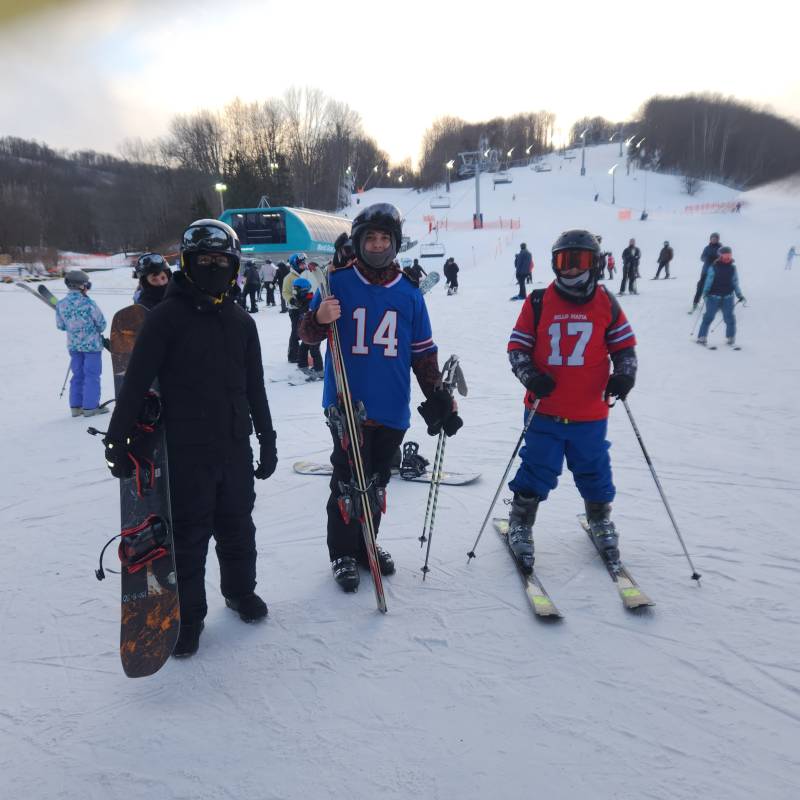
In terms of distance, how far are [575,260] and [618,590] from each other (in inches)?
73.3

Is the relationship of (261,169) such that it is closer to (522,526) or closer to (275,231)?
(275,231)

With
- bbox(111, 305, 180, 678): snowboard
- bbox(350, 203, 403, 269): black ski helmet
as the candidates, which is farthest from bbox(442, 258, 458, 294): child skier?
bbox(111, 305, 180, 678): snowboard

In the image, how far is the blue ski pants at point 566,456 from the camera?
2984mm

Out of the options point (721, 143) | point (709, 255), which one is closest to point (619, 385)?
point (709, 255)

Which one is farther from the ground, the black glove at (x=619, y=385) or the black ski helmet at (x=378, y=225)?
the black ski helmet at (x=378, y=225)

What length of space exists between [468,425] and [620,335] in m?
3.30

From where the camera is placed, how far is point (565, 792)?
5.96ft

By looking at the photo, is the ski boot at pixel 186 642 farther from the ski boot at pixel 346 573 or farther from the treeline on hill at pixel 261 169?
the treeline on hill at pixel 261 169

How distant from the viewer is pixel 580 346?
292cm

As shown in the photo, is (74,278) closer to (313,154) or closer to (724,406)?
Answer: (724,406)

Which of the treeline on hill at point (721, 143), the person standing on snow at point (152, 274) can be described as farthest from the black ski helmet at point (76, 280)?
the treeline on hill at point (721, 143)

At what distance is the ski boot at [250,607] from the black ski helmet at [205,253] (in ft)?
5.15

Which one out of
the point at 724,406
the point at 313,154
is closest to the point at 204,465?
the point at 724,406

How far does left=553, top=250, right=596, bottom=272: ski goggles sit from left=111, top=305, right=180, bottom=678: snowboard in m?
2.19
